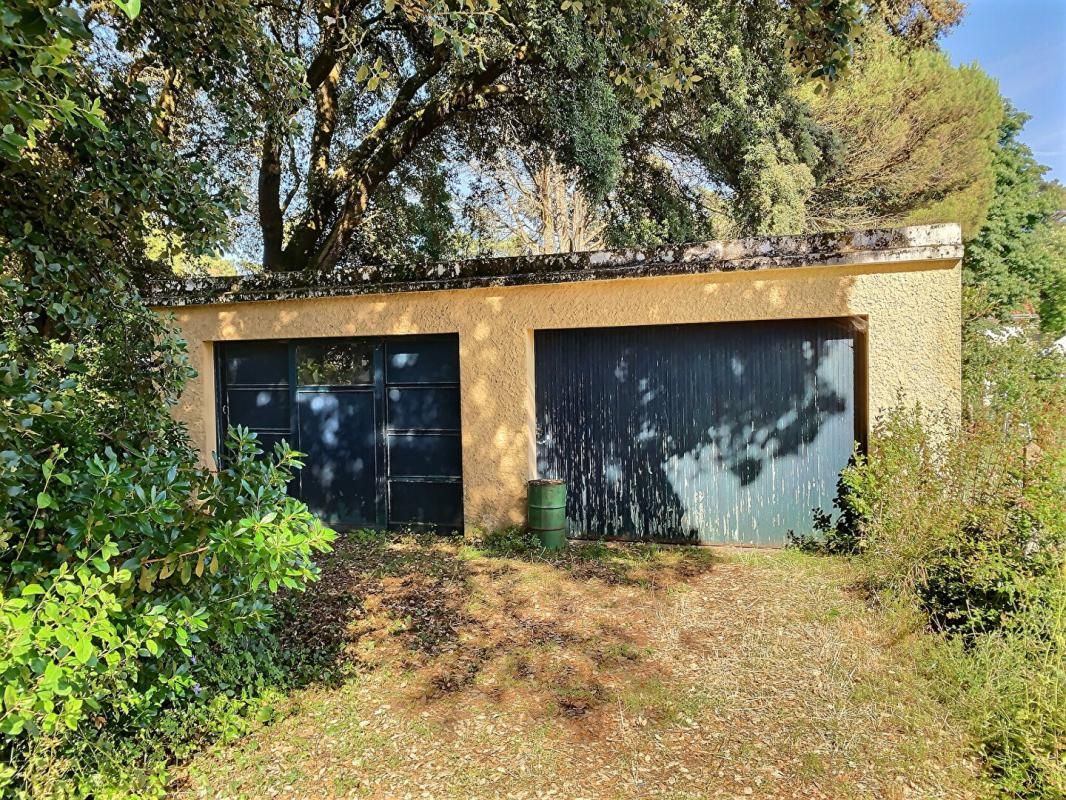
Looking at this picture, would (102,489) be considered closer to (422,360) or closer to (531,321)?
A: (531,321)

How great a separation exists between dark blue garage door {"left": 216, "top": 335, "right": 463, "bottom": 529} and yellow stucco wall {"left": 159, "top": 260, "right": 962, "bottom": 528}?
0.82 feet

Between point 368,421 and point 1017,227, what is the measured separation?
72.6ft

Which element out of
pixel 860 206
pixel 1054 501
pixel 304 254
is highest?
pixel 860 206

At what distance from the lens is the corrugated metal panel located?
19.7ft

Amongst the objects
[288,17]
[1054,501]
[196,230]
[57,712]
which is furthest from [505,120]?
[57,712]

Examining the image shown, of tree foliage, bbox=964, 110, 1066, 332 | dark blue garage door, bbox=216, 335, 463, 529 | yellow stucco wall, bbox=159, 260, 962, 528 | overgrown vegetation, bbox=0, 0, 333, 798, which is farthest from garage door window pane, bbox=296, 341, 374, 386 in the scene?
tree foliage, bbox=964, 110, 1066, 332

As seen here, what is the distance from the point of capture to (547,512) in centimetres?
630

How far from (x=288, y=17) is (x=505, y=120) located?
3371 millimetres

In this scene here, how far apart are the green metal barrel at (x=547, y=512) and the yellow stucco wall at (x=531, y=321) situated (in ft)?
1.16

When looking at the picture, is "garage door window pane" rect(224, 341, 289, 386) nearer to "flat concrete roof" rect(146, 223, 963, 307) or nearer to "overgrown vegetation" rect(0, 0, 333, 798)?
"flat concrete roof" rect(146, 223, 963, 307)

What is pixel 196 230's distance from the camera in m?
3.54

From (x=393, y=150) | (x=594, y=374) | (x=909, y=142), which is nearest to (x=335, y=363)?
(x=594, y=374)

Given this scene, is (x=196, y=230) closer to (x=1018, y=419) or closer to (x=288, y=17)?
(x=1018, y=419)

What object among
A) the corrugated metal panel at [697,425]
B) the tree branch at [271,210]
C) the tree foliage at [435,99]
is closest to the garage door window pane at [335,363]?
the corrugated metal panel at [697,425]
